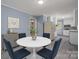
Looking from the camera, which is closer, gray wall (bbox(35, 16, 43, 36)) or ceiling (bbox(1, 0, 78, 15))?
ceiling (bbox(1, 0, 78, 15))

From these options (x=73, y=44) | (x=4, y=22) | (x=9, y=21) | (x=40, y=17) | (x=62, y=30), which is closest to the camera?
(x=4, y=22)

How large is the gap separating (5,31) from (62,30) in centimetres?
861

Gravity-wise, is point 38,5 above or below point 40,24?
above

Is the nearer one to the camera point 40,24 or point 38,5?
point 38,5

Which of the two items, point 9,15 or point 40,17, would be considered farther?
point 40,17

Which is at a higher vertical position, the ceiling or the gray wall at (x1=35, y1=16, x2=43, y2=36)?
the ceiling

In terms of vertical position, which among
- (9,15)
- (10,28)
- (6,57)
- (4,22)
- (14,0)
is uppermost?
(14,0)

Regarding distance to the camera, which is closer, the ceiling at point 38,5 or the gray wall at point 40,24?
the ceiling at point 38,5

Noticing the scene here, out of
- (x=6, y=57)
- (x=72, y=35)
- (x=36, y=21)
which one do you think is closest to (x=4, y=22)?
(x=6, y=57)

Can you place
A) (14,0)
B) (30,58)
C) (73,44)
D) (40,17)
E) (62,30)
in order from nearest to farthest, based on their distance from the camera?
1. (30,58)
2. (14,0)
3. (73,44)
4. (40,17)
5. (62,30)

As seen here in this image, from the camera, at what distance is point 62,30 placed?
466 inches

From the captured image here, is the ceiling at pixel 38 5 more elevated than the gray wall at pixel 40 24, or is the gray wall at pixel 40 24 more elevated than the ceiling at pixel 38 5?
the ceiling at pixel 38 5

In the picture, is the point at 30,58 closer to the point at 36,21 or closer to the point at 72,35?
the point at 72,35

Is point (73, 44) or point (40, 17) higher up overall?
point (40, 17)
